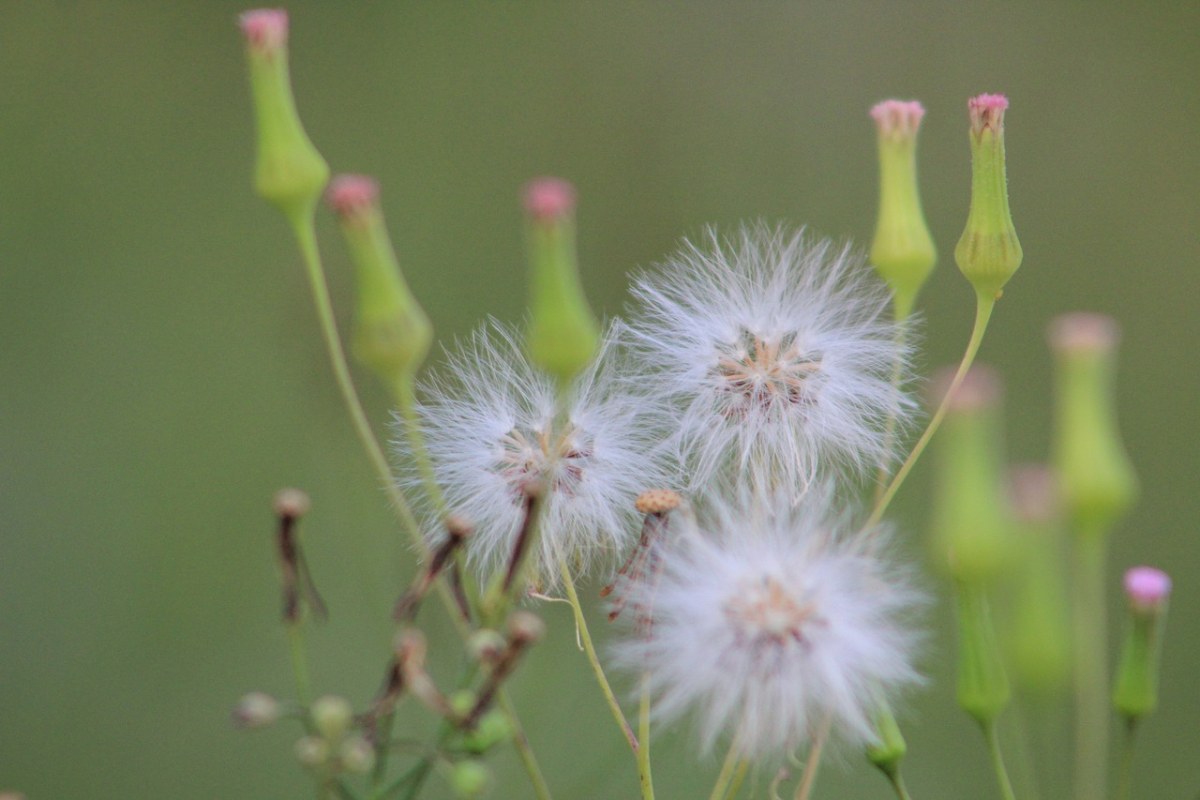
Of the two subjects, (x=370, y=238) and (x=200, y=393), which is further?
(x=200, y=393)

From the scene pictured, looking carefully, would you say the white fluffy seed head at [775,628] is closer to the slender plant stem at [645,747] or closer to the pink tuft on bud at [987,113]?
the slender plant stem at [645,747]

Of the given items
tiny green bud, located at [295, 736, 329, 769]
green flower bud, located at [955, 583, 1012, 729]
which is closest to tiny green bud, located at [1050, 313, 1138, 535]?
green flower bud, located at [955, 583, 1012, 729]

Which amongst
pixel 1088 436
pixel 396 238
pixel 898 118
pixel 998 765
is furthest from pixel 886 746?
pixel 396 238

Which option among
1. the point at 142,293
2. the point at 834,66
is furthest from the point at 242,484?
the point at 834,66

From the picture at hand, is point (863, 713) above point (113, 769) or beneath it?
above

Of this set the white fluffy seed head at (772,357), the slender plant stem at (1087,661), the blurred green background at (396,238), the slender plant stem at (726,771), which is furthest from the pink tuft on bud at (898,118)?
the blurred green background at (396,238)

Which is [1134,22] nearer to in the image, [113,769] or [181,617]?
[181,617]
